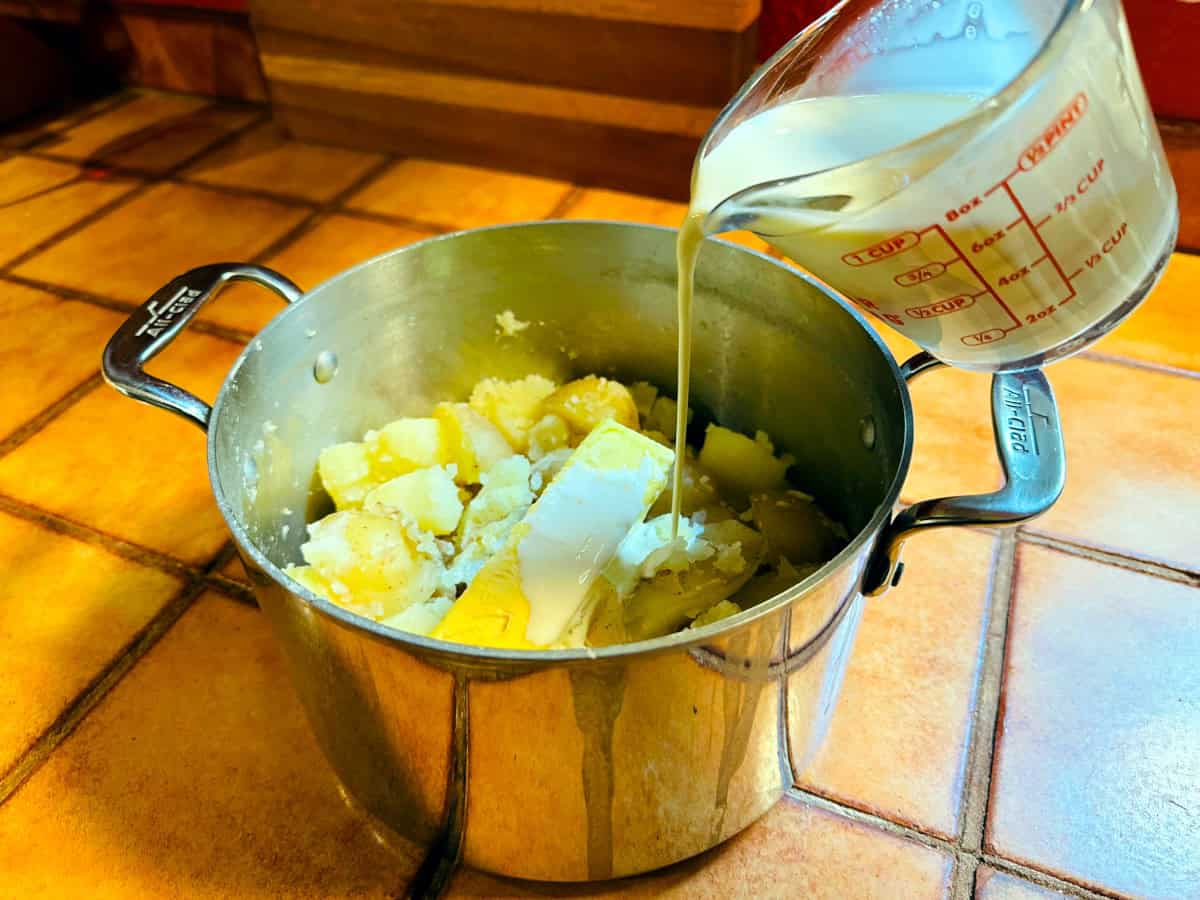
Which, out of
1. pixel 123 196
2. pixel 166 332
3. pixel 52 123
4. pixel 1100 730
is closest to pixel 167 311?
pixel 166 332

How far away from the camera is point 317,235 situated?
1.01 m

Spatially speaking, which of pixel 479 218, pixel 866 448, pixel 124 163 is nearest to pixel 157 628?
pixel 866 448

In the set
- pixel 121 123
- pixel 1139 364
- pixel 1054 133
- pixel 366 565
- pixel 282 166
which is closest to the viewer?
pixel 1054 133

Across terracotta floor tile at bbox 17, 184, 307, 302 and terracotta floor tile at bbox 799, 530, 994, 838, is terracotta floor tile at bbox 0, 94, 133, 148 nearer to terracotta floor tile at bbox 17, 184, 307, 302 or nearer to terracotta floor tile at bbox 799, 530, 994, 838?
terracotta floor tile at bbox 17, 184, 307, 302

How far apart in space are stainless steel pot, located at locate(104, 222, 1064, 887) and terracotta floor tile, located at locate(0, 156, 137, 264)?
2.09 ft

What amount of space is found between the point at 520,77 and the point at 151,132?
0.54 m

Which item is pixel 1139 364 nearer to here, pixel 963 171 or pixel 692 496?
pixel 692 496

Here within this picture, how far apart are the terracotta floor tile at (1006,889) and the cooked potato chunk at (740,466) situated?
0.26m

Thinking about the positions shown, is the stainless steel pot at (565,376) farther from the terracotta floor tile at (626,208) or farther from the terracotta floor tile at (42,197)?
the terracotta floor tile at (42,197)

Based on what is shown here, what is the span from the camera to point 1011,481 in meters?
0.39

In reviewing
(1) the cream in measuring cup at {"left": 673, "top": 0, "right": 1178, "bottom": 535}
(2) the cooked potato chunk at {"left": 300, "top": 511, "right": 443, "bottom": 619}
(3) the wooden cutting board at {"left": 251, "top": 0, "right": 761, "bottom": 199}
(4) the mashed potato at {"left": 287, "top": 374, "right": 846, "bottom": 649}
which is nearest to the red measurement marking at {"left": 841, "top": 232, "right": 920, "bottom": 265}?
(1) the cream in measuring cup at {"left": 673, "top": 0, "right": 1178, "bottom": 535}

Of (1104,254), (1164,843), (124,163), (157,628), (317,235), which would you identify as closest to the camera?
(1104,254)

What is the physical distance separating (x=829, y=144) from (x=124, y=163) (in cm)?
106

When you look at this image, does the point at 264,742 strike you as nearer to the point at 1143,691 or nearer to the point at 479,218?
the point at 1143,691
